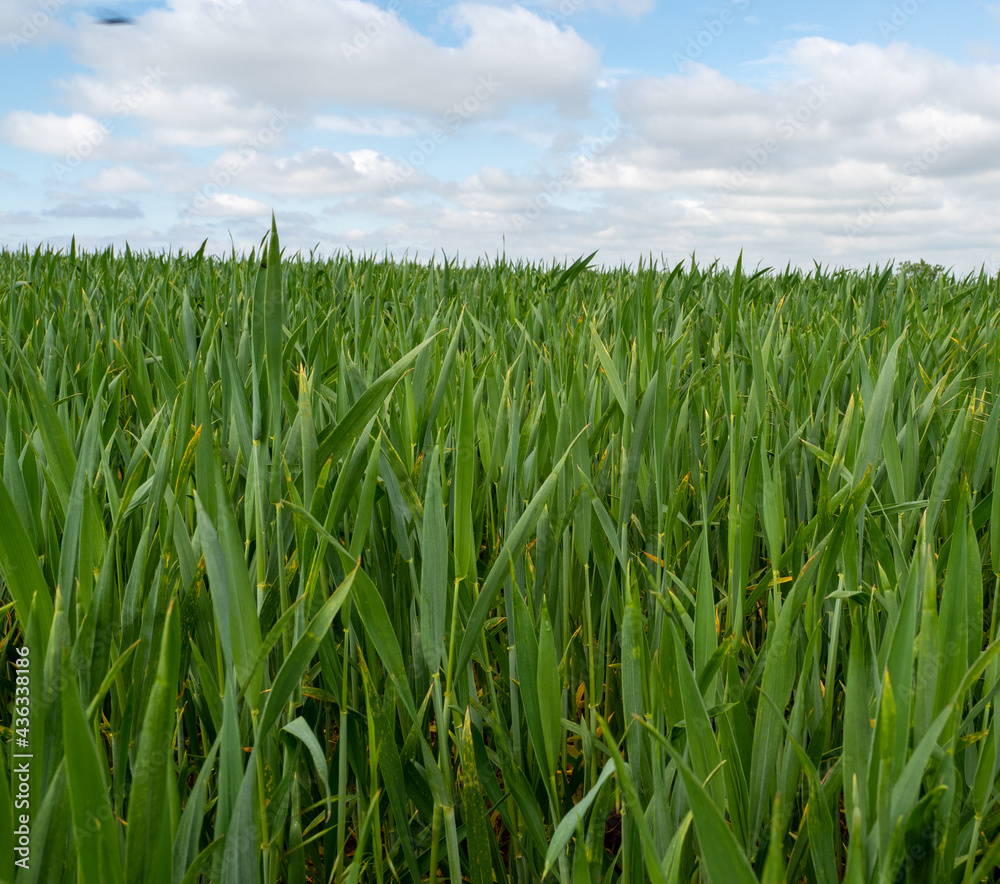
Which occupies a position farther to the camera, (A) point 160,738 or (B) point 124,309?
(B) point 124,309

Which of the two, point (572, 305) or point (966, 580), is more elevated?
point (572, 305)

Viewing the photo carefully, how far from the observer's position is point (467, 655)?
1.99ft

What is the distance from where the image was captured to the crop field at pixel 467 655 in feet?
1.54

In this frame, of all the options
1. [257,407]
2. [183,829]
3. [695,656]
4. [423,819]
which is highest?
[257,407]

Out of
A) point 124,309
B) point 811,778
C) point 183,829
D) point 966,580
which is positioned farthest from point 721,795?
point 124,309

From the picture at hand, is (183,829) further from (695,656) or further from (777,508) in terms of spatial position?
(777,508)

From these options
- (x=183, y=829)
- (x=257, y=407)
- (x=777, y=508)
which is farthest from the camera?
(x=777, y=508)

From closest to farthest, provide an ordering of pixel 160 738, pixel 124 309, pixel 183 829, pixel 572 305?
pixel 160 738 → pixel 183 829 → pixel 124 309 → pixel 572 305

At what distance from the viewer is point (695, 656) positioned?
60 centimetres

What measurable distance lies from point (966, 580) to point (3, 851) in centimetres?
66

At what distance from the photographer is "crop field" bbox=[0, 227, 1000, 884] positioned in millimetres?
470

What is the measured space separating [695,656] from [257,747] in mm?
338

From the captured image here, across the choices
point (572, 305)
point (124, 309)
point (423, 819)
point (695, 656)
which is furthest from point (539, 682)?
point (572, 305)

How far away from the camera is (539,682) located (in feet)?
1.89
